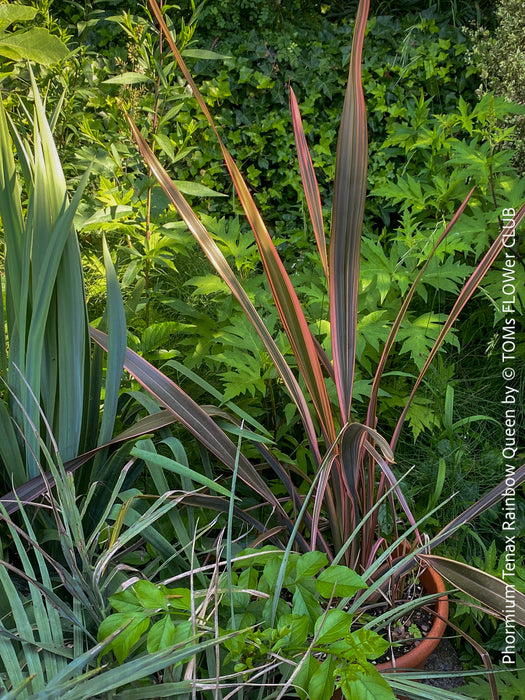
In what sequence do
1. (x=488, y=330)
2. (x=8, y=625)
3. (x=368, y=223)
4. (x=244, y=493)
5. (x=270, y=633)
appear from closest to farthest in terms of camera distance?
1. (x=270, y=633)
2. (x=8, y=625)
3. (x=244, y=493)
4. (x=488, y=330)
5. (x=368, y=223)

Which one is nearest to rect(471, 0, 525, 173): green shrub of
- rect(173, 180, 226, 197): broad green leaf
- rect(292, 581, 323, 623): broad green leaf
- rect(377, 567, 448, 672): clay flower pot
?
rect(173, 180, 226, 197): broad green leaf

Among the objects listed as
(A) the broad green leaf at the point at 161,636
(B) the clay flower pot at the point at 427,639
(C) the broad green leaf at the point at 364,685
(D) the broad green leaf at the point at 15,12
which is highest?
(D) the broad green leaf at the point at 15,12

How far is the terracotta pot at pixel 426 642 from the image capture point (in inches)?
40.5

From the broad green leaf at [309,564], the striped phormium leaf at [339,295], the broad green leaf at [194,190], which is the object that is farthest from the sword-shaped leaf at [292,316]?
the broad green leaf at [194,190]

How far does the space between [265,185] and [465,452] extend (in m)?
1.86

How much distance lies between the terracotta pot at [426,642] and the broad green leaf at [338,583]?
188 millimetres

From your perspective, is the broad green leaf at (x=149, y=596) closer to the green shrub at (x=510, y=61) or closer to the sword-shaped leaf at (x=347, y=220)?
the sword-shaped leaf at (x=347, y=220)

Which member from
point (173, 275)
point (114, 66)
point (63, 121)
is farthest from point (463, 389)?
point (114, 66)

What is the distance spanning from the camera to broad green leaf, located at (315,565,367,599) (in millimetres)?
854

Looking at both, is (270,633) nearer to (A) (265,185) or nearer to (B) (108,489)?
(B) (108,489)

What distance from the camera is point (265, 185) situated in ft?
9.95

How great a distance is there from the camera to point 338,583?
86 centimetres

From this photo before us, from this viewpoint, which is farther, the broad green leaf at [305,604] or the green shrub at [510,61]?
the green shrub at [510,61]

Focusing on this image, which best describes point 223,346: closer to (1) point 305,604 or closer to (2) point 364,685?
(1) point 305,604
